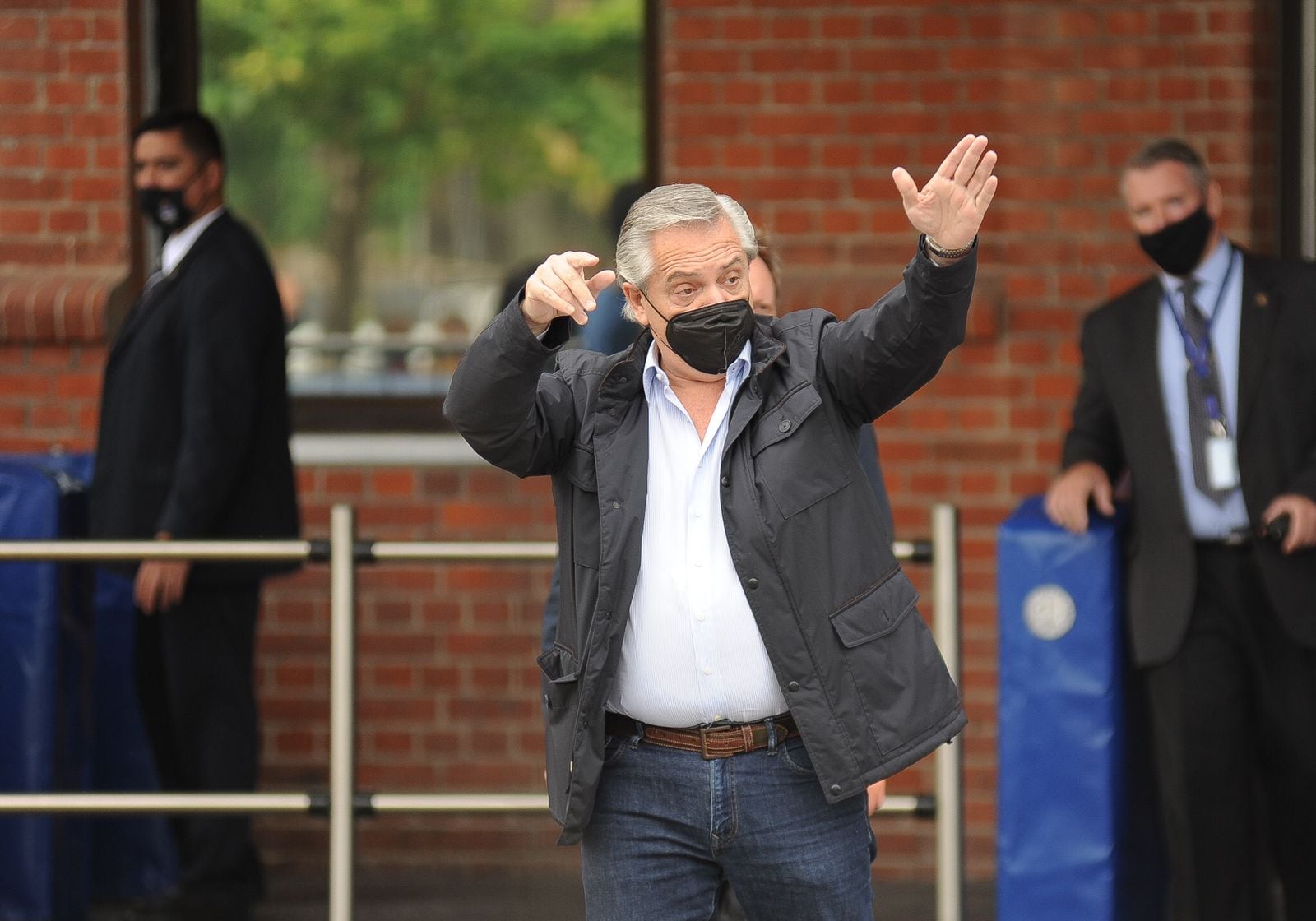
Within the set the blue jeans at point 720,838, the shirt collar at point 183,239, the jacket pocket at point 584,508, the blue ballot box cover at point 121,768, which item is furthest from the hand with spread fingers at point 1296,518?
the blue ballot box cover at point 121,768

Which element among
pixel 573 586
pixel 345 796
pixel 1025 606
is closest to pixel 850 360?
pixel 573 586

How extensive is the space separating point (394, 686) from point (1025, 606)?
2242 millimetres

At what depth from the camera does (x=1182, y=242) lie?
4273mm

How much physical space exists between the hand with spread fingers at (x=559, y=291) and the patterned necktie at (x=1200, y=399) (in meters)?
2.00

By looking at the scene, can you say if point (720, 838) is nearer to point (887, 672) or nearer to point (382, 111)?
point (887, 672)

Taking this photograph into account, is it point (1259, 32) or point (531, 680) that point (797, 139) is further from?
point (531, 680)

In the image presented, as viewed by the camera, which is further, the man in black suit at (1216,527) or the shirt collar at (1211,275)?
the shirt collar at (1211,275)

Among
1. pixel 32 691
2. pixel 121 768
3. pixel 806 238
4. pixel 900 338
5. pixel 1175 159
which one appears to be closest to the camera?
pixel 900 338

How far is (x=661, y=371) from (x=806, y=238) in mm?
2619

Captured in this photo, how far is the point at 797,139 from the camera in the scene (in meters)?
5.41

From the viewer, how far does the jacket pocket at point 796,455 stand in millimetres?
2744

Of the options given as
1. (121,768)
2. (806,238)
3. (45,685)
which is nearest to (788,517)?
(45,685)

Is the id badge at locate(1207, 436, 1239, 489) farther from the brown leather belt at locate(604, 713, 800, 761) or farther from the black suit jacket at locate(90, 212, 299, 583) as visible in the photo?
the black suit jacket at locate(90, 212, 299, 583)

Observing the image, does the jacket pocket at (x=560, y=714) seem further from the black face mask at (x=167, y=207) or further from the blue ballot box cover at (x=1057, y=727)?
the black face mask at (x=167, y=207)
